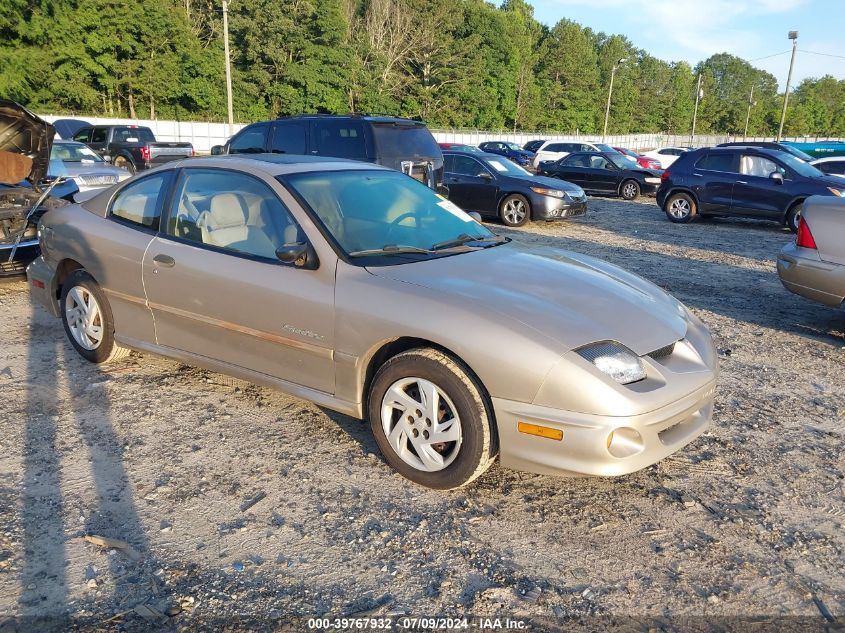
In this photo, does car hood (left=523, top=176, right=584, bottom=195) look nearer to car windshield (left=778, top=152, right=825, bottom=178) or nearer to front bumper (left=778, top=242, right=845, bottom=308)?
car windshield (left=778, top=152, right=825, bottom=178)

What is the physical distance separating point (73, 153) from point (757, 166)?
13.6 meters

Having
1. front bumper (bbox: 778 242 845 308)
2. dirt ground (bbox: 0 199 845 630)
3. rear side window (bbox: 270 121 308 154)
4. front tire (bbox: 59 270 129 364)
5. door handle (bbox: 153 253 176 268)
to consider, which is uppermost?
rear side window (bbox: 270 121 308 154)

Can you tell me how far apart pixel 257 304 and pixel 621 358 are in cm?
201

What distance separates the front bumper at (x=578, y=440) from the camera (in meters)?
3.00

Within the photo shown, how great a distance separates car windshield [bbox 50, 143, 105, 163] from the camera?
1323 centimetres

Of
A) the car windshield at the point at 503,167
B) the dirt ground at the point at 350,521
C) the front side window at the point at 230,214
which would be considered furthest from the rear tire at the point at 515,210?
the front side window at the point at 230,214

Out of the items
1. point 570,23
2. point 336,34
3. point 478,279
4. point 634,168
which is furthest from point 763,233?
point 570,23

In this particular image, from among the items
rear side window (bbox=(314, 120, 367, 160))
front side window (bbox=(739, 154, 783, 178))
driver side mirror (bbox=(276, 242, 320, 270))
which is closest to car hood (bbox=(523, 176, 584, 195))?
front side window (bbox=(739, 154, 783, 178))

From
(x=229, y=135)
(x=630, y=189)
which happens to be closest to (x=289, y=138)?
(x=630, y=189)

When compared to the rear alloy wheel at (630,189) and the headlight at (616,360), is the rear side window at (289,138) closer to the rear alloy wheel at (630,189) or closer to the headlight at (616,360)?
the headlight at (616,360)

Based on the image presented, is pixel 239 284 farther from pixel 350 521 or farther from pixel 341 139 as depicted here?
pixel 341 139

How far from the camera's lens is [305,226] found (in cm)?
382

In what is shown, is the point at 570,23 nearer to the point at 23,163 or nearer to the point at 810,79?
the point at 810,79

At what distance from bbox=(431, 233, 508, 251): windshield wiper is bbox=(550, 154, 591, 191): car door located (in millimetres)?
16515
